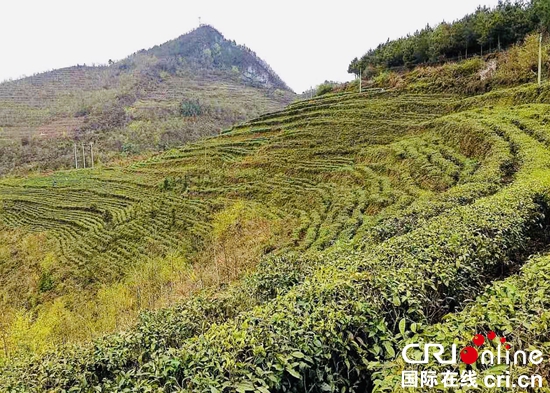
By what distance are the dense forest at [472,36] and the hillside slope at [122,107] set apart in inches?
2018

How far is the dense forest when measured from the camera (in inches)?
1553

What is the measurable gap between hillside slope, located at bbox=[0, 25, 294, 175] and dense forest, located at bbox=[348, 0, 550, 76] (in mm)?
51256

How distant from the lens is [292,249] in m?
17.2

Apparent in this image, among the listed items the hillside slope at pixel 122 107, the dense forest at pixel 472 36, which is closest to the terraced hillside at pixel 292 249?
the dense forest at pixel 472 36

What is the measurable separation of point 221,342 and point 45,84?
175453 millimetres

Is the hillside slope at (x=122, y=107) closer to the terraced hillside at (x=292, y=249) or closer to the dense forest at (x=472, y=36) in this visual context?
the terraced hillside at (x=292, y=249)

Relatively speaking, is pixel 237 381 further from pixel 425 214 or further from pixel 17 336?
pixel 17 336

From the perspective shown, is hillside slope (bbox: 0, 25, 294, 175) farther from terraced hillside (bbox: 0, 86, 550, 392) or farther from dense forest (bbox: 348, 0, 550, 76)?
dense forest (bbox: 348, 0, 550, 76)

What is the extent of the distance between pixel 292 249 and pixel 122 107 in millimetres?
110874

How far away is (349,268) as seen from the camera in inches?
178

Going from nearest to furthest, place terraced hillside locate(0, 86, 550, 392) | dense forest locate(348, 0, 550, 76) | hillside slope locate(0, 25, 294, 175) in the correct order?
terraced hillside locate(0, 86, 550, 392) → dense forest locate(348, 0, 550, 76) → hillside slope locate(0, 25, 294, 175)

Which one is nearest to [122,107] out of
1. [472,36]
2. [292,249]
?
[472,36]

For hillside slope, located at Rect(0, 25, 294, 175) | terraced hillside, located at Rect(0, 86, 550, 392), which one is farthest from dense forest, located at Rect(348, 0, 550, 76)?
hillside slope, located at Rect(0, 25, 294, 175)

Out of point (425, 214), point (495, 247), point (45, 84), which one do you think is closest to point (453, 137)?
point (425, 214)
